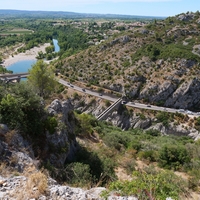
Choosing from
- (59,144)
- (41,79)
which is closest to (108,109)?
(41,79)

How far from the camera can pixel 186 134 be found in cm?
5622

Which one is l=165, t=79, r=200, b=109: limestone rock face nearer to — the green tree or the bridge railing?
the bridge railing

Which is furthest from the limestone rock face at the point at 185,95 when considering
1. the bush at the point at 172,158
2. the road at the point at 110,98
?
the bush at the point at 172,158

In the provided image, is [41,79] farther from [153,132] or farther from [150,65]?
[150,65]

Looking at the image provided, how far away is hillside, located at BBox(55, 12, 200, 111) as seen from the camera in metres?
66.4

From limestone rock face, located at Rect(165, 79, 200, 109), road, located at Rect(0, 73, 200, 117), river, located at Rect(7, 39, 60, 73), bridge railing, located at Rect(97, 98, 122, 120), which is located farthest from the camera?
river, located at Rect(7, 39, 60, 73)

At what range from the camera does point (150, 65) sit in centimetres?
7306

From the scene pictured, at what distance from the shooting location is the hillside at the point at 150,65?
66.4 m

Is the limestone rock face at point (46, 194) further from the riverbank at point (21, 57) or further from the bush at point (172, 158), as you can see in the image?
the riverbank at point (21, 57)

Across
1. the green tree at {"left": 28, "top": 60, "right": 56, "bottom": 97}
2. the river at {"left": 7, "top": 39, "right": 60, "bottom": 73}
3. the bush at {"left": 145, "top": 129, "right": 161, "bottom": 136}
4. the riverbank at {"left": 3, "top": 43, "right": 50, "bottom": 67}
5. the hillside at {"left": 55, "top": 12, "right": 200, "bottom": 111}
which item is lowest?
the river at {"left": 7, "top": 39, "right": 60, "bottom": 73}

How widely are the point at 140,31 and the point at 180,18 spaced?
23166mm

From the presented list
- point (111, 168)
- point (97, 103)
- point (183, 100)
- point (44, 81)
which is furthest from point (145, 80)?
point (111, 168)

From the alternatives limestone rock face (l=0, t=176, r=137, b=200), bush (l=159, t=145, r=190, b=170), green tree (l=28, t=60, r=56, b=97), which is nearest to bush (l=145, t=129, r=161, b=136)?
green tree (l=28, t=60, r=56, b=97)

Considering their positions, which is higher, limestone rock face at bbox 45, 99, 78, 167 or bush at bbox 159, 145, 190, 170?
limestone rock face at bbox 45, 99, 78, 167
